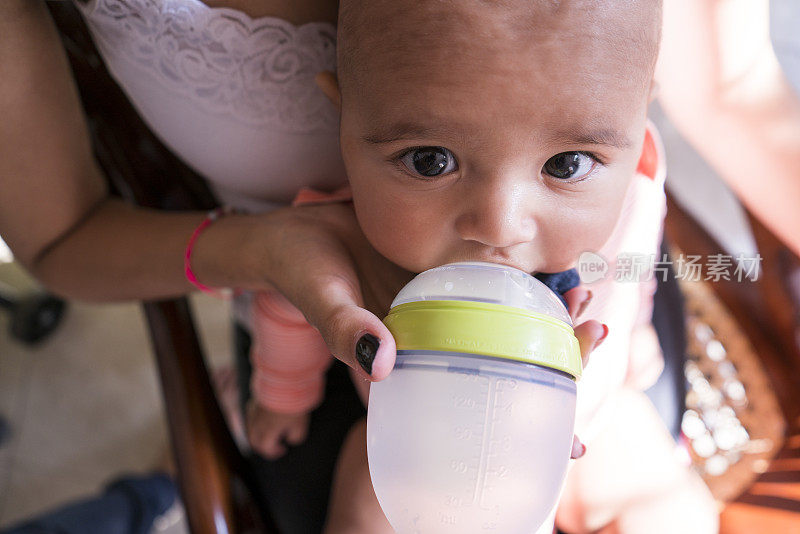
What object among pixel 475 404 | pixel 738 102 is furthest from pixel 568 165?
pixel 738 102

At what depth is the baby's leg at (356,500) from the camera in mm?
724

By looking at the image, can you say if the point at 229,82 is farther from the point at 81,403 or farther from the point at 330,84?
the point at 81,403

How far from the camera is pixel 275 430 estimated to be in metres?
1.04

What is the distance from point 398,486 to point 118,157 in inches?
28.3

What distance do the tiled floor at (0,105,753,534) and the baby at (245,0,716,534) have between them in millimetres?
1495

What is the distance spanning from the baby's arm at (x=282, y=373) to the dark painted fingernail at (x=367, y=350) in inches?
14.8

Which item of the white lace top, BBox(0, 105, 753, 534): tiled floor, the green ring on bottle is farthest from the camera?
BBox(0, 105, 753, 534): tiled floor

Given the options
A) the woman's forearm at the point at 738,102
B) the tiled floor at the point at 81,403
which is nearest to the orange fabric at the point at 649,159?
the woman's forearm at the point at 738,102

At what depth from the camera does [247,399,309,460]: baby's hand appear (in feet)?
3.41

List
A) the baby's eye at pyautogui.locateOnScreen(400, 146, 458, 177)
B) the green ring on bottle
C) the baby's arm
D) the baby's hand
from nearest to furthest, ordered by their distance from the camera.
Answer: the green ring on bottle < the baby's eye at pyautogui.locateOnScreen(400, 146, 458, 177) < the baby's arm < the baby's hand

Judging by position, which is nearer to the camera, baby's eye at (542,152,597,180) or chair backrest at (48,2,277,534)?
baby's eye at (542,152,597,180)

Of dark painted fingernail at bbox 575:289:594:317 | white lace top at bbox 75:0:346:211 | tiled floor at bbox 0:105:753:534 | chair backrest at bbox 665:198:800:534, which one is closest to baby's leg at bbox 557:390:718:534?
chair backrest at bbox 665:198:800:534

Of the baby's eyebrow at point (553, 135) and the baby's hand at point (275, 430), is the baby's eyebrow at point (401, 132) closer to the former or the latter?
the baby's eyebrow at point (553, 135)

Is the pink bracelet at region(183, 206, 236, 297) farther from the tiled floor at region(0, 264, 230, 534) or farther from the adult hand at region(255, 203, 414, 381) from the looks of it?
the tiled floor at region(0, 264, 230, 534)
